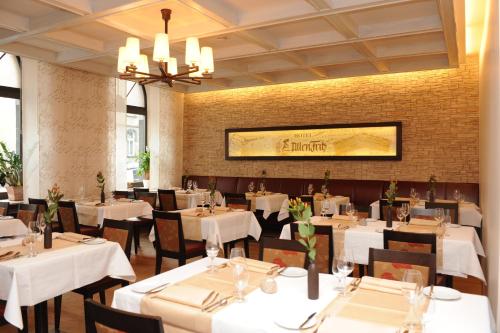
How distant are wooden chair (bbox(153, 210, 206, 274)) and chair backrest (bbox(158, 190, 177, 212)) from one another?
124 inches

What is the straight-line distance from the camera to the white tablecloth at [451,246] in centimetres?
379

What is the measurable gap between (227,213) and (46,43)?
495 centimetres

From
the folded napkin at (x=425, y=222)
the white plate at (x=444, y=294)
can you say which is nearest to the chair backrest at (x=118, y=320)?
the white plate at (x=444, y=294)


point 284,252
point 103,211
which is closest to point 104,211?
point 103,211

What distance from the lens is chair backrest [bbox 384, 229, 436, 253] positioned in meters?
3.44

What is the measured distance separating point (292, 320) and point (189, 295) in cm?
59

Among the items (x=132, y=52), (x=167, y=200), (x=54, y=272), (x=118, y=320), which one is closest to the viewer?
(x=118, y=320)

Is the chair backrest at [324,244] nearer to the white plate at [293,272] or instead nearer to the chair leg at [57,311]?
the white plate at [293,272]

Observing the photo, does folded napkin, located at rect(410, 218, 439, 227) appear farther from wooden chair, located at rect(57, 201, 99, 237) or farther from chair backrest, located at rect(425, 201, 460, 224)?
wooden chair, located at rect(57, 201, 99, 237)

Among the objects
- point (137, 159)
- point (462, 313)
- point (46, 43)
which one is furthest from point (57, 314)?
point (137, 159)

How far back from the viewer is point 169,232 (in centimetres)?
493

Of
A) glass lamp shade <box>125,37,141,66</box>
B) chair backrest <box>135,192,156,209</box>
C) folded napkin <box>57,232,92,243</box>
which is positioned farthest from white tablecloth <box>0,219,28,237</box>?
chair backrest <box>135,192,156,209</box>

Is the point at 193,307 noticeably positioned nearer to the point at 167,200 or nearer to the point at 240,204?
the point at 240,204

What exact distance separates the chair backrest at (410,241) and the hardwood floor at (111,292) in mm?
2146
